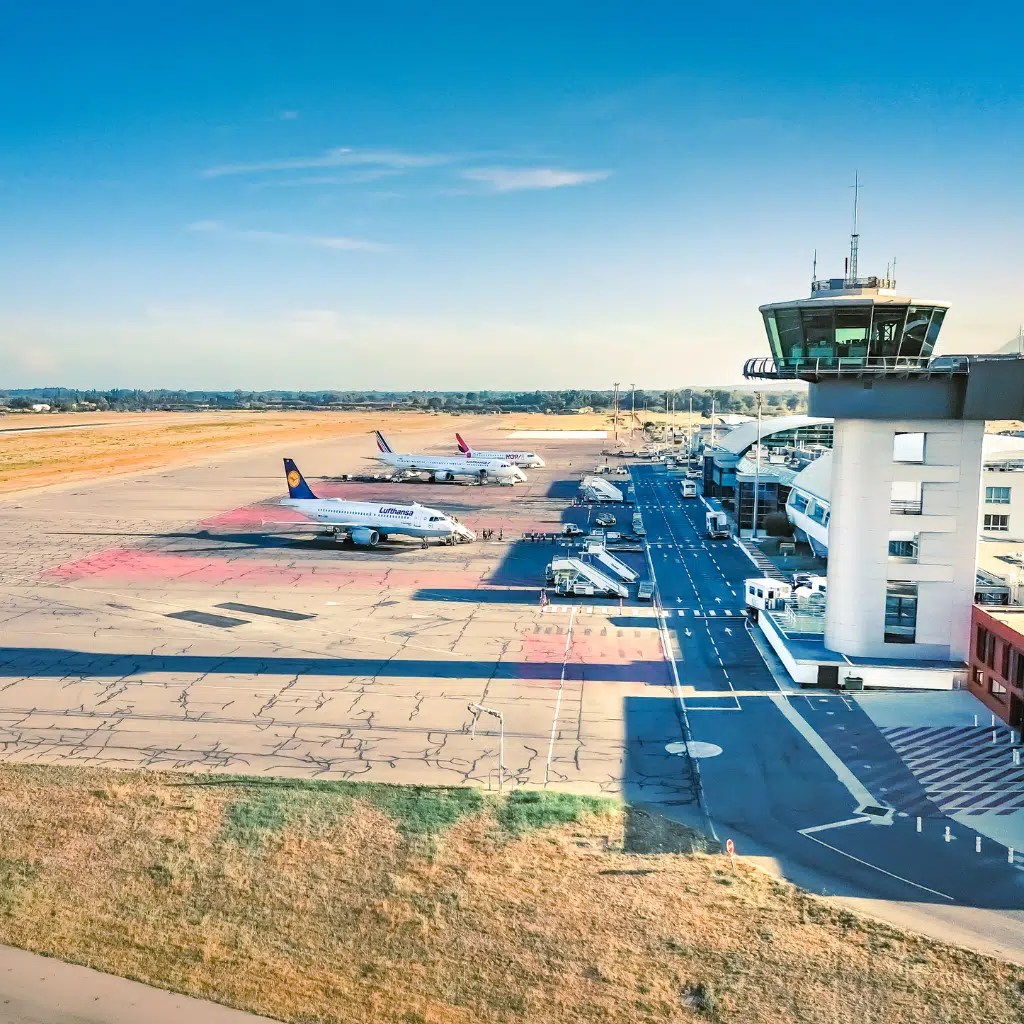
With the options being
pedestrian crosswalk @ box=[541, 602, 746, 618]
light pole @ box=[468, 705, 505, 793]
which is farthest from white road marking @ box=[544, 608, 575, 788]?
light pole @ box=[468, 705, 505, 793]

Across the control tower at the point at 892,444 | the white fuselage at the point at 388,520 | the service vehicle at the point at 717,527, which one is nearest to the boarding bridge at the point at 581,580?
the control tower at the point at 892,444

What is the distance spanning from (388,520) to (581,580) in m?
24.9

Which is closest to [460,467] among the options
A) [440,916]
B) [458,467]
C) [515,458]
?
[458,467]

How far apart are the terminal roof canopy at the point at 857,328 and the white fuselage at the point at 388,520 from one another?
146 ft

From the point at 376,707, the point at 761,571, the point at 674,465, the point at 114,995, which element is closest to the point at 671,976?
the point at 114,995

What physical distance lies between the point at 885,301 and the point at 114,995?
4045 cm

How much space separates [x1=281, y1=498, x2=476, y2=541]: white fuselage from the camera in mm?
83375

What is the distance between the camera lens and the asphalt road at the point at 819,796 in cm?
2739

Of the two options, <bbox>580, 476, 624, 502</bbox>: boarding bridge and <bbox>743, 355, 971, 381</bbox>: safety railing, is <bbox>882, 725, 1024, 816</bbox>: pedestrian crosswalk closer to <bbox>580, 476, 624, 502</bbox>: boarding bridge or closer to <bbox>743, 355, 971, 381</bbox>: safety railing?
<bbox>743, 355, 971, 381</bbox>: safety railing

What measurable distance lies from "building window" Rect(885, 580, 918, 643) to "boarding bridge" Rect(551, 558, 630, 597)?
2078 centimetres

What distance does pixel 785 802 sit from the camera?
3278 centimetres

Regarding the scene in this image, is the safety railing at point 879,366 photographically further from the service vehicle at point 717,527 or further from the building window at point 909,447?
the service vehicle at point 717,527

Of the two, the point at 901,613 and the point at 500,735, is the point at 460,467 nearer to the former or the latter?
the point at 901,613

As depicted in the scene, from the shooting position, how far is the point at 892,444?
4575 cm
